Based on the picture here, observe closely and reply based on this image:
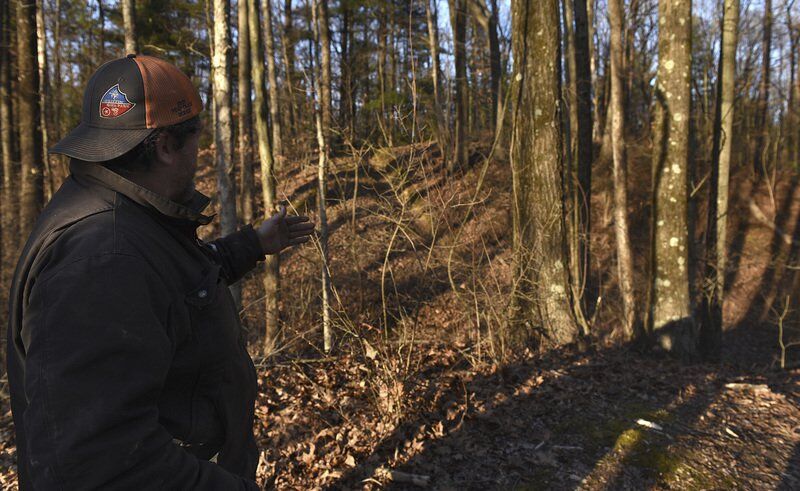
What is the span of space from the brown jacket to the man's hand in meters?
0.79

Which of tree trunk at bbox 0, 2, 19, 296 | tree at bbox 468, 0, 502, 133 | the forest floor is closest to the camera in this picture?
the forest floor

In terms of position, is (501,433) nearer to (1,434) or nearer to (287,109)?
(1,434)

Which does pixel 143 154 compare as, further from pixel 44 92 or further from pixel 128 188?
pixel 44 92

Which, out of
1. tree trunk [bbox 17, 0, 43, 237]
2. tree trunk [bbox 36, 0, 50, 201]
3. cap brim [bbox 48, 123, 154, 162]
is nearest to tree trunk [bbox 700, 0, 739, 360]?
cap brim [bbox 48, 123, 154, 162]

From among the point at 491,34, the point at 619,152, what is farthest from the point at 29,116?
the point at 491,34

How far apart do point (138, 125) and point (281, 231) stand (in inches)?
44.6

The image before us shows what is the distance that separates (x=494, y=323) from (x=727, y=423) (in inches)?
98.9

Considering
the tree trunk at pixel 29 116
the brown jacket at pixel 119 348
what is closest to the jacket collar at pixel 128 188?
the brown jacket at pixel 119 348

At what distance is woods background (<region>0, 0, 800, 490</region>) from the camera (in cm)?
576

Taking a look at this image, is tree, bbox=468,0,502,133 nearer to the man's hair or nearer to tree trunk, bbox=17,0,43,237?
tree trunk, bbox=17,0,43,237

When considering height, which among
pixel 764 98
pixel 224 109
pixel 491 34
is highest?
pixel 491 34

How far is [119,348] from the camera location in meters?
1.24

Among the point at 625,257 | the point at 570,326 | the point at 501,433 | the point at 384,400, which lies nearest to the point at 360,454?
the point at 384,400

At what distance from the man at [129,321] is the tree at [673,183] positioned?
749 centimetres
